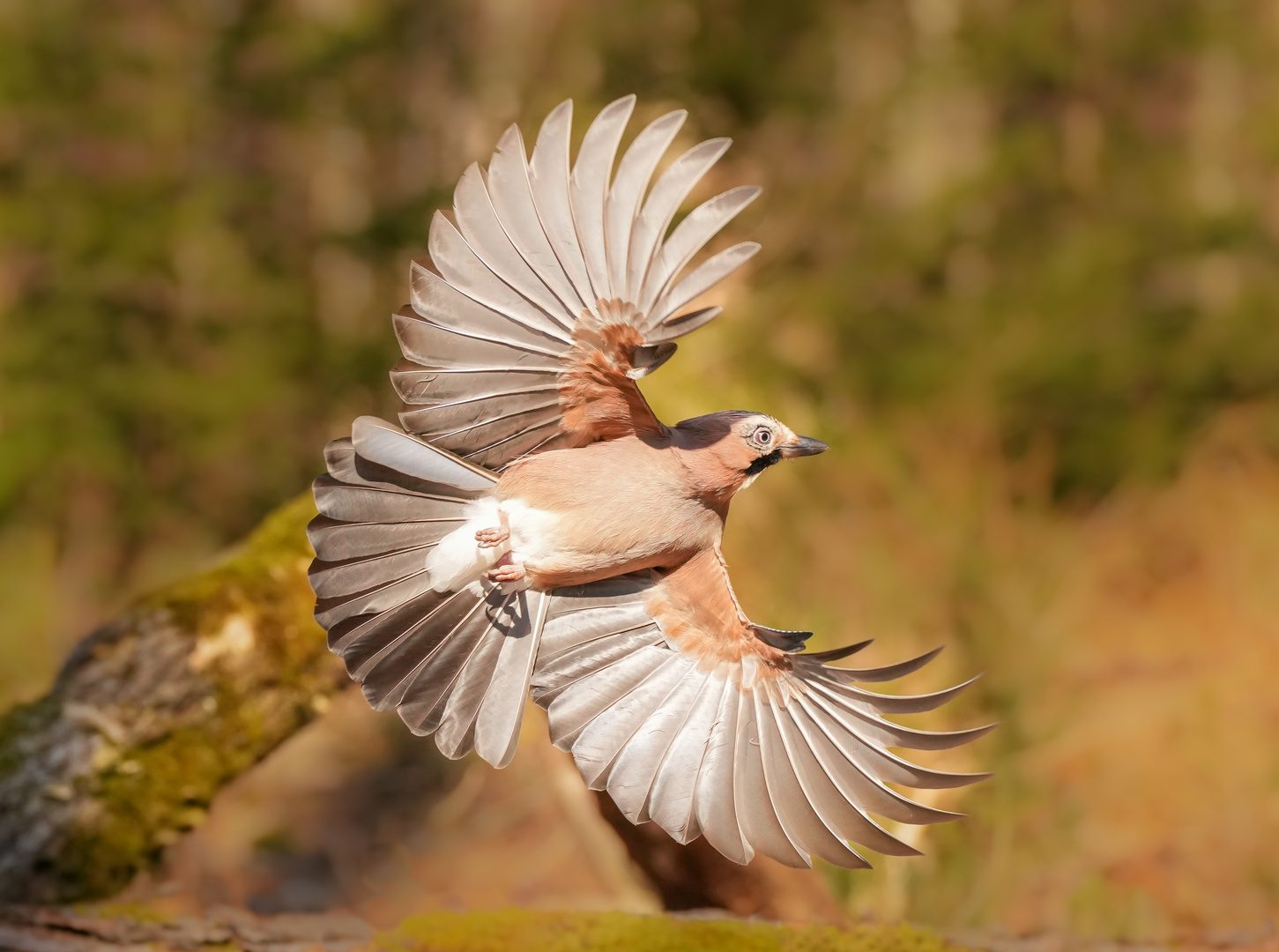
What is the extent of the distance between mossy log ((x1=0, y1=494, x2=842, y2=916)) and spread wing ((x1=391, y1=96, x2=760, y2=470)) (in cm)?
117

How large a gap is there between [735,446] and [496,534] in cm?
61

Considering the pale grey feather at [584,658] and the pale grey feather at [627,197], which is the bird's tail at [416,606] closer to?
the pale grey feather at [584,658]

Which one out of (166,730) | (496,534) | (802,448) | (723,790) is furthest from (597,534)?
(166,730)

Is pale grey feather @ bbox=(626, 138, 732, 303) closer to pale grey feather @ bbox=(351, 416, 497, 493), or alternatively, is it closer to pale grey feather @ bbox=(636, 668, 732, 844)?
pale grey feather @ bbox=(351, 416, 497, 493)

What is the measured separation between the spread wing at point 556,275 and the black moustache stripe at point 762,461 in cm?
39

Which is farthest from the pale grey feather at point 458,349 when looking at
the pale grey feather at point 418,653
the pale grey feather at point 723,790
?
the pale grey feather at point 723,790

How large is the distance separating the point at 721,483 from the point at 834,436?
212cm

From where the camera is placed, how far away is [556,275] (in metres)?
2.32

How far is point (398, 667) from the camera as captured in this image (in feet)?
8.65

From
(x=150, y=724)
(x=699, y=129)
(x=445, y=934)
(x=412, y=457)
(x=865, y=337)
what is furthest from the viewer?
(x=865, y=337)

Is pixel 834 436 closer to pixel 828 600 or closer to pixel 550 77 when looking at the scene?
pixel 828 600

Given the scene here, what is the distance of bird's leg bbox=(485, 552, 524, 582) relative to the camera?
259 centimetres

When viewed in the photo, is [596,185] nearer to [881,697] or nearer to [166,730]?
[881,697]

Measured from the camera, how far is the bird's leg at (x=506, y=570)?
259 cm
